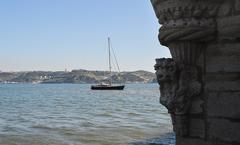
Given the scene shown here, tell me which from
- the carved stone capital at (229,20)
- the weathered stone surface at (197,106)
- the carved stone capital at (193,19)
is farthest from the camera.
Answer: the weathered stone surface at (197,106)

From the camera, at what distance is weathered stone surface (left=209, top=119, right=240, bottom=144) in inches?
195

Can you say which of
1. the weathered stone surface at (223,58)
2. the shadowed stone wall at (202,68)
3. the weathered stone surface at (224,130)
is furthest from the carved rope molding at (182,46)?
the weathered stone surface at (224,130)

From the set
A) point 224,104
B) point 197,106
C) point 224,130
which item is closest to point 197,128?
point 197,106

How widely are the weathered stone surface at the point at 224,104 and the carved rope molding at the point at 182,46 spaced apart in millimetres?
190

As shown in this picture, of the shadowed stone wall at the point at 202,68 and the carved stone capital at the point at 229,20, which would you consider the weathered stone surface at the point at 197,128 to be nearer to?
the shadowed stone wall at the point at 202,68

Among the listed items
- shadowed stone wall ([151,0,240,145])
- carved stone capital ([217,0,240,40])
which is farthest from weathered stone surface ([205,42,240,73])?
carved stone capital ([217,0,240,40])

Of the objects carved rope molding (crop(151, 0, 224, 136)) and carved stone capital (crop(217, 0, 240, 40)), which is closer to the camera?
carved stone capital (crop(217, 0, 240, 40))

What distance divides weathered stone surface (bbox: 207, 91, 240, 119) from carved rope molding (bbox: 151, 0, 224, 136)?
7.5 inches

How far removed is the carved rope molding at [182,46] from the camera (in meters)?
5.06

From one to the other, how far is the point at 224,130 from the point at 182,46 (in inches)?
39.5

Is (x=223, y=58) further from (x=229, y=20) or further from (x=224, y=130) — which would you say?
(x=224, y=130)

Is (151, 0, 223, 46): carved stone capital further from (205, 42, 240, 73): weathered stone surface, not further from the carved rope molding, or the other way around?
(205, 42, 240, 73): weathered stone surface

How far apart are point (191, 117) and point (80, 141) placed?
11.7 metres

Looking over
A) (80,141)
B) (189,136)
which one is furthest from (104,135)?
(189,136)
